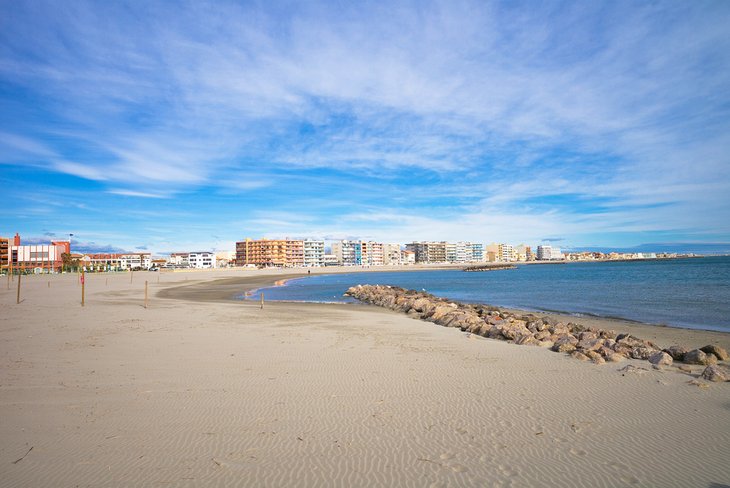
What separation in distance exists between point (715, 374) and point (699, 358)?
1.81 meters

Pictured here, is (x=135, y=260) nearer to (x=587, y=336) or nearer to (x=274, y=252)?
(x=274, y=252)

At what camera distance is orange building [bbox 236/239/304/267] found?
16888cm

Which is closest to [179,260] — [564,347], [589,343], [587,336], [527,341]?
[527,341]

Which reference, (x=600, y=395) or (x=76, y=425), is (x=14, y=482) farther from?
(x=600, y=395)

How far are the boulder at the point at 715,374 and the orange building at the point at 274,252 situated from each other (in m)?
164

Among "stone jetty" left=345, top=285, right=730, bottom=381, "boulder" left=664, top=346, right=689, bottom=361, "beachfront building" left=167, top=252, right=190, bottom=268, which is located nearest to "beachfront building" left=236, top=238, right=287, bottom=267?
"beachfront building" left=167, top=252, right=190, bottom=268

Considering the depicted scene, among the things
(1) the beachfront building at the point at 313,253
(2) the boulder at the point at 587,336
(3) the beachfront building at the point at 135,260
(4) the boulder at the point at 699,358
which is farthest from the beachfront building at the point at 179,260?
(4) the boulder at the point at 699,358

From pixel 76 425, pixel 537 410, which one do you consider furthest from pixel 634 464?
pixel 76 425

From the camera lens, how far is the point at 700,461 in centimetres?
495

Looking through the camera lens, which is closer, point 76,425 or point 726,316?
point 76,425

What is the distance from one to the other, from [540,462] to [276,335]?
10273 mm

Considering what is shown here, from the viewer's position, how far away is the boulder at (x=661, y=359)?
9484 mm

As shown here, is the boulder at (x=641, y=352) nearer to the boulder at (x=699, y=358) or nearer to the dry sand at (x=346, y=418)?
the boulder at (x=699, y=358)

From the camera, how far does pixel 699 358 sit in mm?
9664
